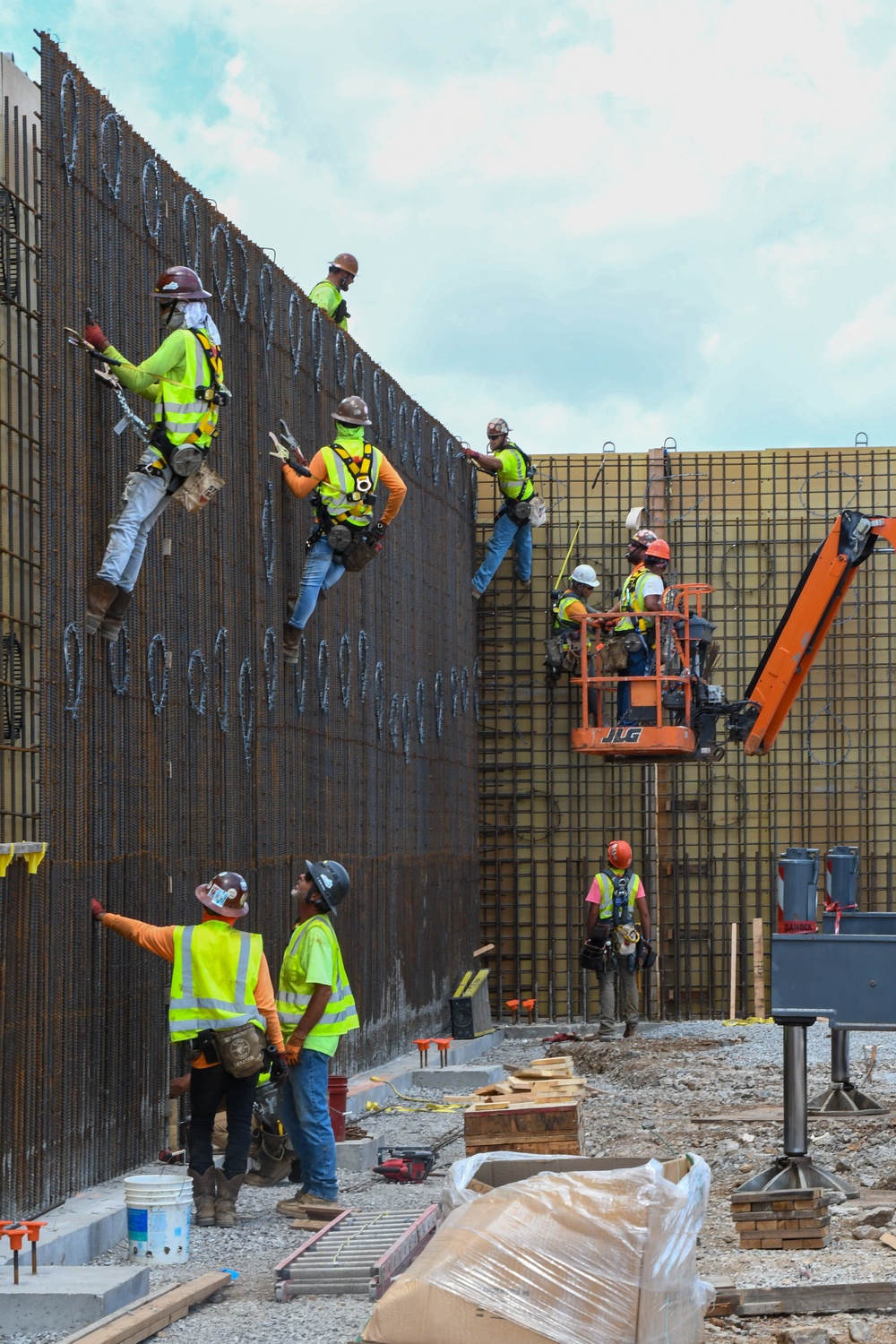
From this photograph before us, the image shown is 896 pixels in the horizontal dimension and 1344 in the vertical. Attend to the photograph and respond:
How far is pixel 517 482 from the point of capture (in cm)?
1977

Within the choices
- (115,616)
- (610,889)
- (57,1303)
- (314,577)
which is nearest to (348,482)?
(314,577)

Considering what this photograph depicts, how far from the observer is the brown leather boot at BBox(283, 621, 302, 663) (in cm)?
1327

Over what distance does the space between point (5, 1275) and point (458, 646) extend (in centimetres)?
1289

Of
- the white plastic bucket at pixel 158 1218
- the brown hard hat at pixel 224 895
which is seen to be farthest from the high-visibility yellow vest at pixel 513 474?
the white plastic bucket at pixel 158 1218

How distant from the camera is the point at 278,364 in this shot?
13.4 m

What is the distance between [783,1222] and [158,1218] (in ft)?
9.52

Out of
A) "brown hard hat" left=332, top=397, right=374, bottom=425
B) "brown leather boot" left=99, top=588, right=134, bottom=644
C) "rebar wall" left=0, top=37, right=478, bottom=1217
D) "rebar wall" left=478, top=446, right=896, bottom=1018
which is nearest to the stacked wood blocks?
"rebar wall" left=0, top=37, right=478, bottom=1217

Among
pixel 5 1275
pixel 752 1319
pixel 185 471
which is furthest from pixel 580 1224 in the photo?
pixel 185 471

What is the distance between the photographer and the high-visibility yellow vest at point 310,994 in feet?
30.8

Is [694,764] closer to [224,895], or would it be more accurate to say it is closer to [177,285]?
[177,285]

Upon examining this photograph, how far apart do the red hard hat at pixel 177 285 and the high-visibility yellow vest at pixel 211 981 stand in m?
3.46

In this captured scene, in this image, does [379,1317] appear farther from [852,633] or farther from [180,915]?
[852,633]

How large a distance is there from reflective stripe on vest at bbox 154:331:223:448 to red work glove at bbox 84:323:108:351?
0.45 m

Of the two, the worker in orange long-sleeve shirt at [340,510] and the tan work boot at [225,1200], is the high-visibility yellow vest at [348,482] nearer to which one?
the worker in orange long-sleeve shirt at [340,510]
